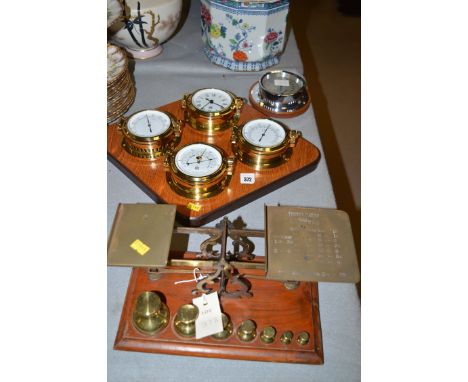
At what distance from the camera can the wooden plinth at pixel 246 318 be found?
0.96 meters

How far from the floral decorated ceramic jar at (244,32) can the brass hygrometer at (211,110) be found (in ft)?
1.19

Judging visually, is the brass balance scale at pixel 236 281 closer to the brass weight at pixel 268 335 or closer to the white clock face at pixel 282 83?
the brass weight at pixel 268 335

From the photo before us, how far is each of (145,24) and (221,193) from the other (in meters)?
0.91

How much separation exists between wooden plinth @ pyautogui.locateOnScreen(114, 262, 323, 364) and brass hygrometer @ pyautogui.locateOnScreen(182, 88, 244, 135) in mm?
623

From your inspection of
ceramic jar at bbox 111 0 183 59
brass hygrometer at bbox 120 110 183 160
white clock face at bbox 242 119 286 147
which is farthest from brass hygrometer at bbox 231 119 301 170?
ceramic jar at bbox 111 0 183 59

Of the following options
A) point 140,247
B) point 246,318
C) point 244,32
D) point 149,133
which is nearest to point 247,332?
point 246,318

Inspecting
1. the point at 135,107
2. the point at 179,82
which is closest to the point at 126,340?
the point at 135,107

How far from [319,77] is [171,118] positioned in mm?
1891

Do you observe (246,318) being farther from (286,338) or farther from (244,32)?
(244,32)

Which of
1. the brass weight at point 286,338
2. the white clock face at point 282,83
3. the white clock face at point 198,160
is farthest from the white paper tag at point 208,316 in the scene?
the white clock face at point 282,83

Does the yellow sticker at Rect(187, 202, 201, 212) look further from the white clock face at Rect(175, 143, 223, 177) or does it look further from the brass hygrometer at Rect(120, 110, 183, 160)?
the brass hygrometer at Rect(120, 110, 183, 160)

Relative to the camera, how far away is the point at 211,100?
1.51 meters

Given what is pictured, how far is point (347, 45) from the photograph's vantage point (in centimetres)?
335

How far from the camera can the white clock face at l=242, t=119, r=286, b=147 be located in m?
1.36
